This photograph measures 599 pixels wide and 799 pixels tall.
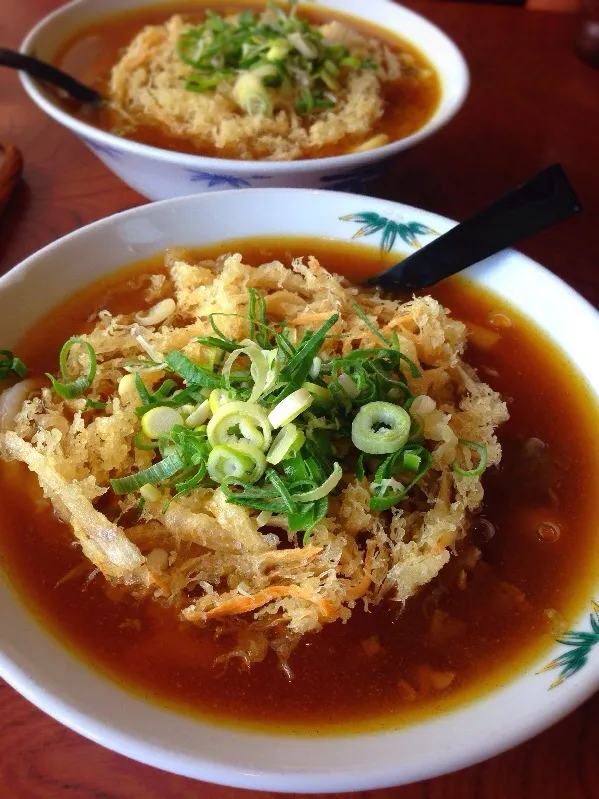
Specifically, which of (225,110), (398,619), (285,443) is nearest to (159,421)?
(285,443)

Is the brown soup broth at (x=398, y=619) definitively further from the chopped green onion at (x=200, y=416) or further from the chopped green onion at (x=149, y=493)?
the chopped green onion at (x=200, y=416)

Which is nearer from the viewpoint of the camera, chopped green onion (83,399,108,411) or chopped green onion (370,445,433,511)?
chopped green onion (370,445,433,511)

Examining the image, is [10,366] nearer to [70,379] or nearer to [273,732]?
[70,379]

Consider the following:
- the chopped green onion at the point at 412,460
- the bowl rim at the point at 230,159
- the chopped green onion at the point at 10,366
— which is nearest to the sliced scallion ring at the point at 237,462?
the chopped green onion at the point at 412,460

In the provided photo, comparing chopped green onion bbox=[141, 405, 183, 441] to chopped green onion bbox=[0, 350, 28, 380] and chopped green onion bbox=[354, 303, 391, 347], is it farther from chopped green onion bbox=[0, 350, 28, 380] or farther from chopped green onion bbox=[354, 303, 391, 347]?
chopped green onion bbox=[354, 303, 391, 347]

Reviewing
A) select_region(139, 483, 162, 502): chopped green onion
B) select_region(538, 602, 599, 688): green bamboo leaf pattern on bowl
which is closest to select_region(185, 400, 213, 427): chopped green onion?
select_region(139, 483, 162, 502): chopped green onion

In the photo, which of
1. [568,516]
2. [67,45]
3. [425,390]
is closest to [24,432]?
[425,390]

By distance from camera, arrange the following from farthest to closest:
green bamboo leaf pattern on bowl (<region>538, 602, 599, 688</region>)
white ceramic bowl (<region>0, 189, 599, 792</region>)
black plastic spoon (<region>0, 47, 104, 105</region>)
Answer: black plastic spoon (<region>0, 47, 104, 105</region>) → green bamboo leaf pattern on bowl (<region>538, 602, 599, 688</region>) → white ceramic bowl (<region>0, 189, 599, 792</region>)

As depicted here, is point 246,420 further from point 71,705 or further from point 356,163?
point 356,163
